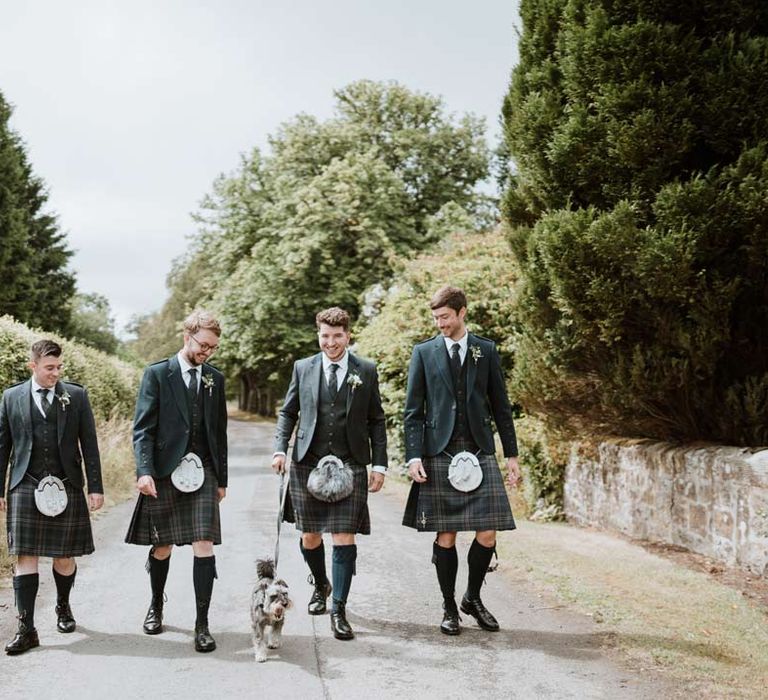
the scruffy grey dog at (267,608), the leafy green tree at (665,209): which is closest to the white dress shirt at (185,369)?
the scruffy grey dog at (267,608)

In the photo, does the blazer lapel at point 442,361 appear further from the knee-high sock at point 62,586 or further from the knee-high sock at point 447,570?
the knee-high sock at point 62,586

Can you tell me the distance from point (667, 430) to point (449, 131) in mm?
25823

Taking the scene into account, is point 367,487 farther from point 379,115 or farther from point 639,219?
point 379,115

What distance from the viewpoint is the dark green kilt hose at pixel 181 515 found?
5219 mm

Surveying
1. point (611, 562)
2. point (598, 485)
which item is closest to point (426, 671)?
point (611, 562)

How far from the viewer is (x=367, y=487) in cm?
571

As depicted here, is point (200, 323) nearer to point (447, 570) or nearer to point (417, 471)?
point (417, 471)

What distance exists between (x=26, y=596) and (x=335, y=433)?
2.09 m

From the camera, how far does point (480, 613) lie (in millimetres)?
5520

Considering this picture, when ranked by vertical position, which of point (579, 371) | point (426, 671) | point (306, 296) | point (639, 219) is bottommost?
point (426, 671)

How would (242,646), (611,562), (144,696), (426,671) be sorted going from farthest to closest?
(611,562), (242,646), (426,671), (144,696)

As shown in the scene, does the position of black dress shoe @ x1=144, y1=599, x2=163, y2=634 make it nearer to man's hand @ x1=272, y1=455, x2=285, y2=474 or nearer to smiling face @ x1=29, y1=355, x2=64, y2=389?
man's hand @ x1=272, y1=455, x2=285, y2=474

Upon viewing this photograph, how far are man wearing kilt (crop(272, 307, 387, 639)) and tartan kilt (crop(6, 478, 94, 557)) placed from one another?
130cm

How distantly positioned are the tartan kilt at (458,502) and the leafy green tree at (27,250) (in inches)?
1078
